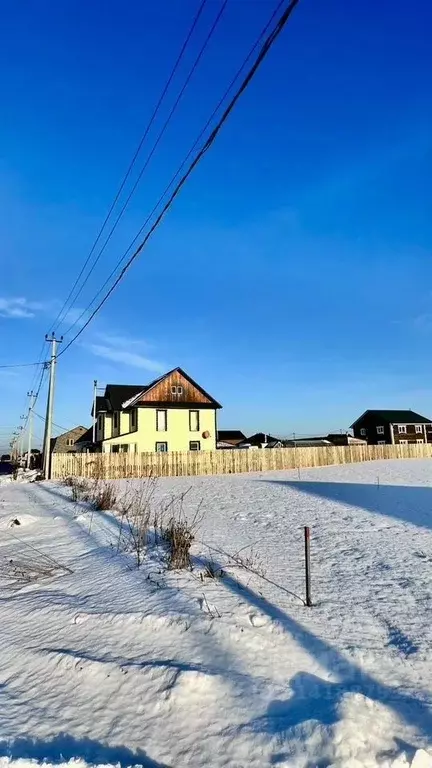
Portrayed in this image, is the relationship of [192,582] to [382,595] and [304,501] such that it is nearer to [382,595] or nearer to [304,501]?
[382,595]

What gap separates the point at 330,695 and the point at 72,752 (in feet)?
5.43

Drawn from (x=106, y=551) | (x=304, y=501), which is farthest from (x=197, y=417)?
(x=106, y=551)

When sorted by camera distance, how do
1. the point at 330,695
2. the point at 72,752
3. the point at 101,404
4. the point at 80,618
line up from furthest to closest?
the point at 101,404, the point at 80,618, the point at 330,695, the point at 72,752

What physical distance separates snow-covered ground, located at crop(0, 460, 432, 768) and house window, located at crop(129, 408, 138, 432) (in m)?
30.4

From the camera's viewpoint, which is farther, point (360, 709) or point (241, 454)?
point (241, 454)

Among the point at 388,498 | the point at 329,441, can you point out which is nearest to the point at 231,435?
the point at 329,441

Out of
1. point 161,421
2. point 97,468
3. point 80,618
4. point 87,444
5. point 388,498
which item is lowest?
point 80,618

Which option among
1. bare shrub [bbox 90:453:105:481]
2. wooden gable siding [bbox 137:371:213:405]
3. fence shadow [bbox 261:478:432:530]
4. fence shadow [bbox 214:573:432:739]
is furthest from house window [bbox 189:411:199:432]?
fence shadow [bbox 214:573:432:739]

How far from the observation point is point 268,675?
334 centimetres

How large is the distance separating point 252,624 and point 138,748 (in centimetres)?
171

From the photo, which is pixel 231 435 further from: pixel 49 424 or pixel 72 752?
pixel 72 752

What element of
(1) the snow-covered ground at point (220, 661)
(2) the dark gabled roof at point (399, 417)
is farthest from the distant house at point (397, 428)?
(1) the snow-covered ground at point (220, 661)

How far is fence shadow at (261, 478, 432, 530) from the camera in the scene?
1075 centimetres

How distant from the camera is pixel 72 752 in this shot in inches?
101
